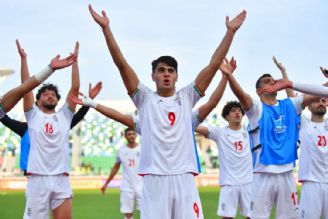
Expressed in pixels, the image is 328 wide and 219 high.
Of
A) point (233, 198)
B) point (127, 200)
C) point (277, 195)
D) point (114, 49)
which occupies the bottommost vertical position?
point (127, 200)

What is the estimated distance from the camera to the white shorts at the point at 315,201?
8.21m

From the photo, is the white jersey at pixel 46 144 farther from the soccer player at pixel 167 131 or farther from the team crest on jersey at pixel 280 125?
the team crest on jersey at pixel 280 125

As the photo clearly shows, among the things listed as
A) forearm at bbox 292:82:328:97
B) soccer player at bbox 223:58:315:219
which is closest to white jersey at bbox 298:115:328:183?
soccer player at bbox 223:58:315:219

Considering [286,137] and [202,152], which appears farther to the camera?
[202,152]

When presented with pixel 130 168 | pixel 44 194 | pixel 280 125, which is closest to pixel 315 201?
pixel 280 125

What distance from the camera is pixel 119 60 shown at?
5.71m

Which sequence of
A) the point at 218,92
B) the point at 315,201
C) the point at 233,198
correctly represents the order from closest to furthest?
1. the point at 218,92
2. the point at 315,201
3. the point at 233,198

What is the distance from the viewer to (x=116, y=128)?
4941cm

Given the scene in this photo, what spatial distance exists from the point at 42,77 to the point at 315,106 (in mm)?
4346

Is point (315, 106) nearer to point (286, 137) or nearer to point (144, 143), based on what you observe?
point (286, 137)

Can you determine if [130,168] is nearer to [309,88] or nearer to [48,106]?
[48,106]

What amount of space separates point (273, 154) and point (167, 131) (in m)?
2.44

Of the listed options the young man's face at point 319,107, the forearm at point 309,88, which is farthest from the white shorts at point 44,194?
the young man's face at point 319,107

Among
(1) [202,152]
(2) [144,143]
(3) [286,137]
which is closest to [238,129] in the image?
(3) [286,137]
